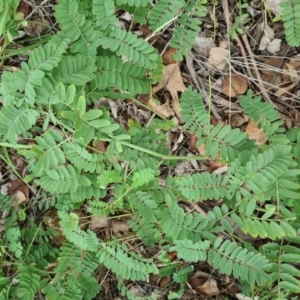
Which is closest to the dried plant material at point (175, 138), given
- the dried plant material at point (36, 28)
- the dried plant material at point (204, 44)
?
the dried plant material at point (204, 44)

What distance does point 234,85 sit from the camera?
222 cm

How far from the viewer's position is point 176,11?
1909 millimetres

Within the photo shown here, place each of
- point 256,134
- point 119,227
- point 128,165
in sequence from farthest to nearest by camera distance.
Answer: point 119,227 < point 256,134 < point 128,165

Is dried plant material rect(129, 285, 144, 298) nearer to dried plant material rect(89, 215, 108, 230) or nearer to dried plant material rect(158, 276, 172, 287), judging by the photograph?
dried plant material rect(158, 276, 172, 287)

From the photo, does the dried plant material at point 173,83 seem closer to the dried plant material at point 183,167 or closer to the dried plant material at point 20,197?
the dried plant material at point 183,167

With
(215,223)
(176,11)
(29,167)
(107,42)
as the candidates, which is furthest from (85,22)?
(215,223)

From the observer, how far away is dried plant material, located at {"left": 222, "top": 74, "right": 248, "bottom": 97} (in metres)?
2.21

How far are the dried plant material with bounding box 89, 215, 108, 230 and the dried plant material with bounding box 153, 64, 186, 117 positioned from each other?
0.64m

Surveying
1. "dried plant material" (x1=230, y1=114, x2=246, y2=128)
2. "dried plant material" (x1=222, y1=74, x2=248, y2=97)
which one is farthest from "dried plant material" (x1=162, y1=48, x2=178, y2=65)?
→ "dried plant material" (x1=230, y1=114, x2=246, y2=128)

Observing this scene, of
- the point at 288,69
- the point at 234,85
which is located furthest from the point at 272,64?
the point at 234,85

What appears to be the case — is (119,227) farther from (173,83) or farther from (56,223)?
(173,83)

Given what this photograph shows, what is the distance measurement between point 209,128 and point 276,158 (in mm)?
325

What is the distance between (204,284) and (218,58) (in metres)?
1.10

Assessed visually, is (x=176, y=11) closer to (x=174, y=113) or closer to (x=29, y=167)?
(x=174, y=113)
